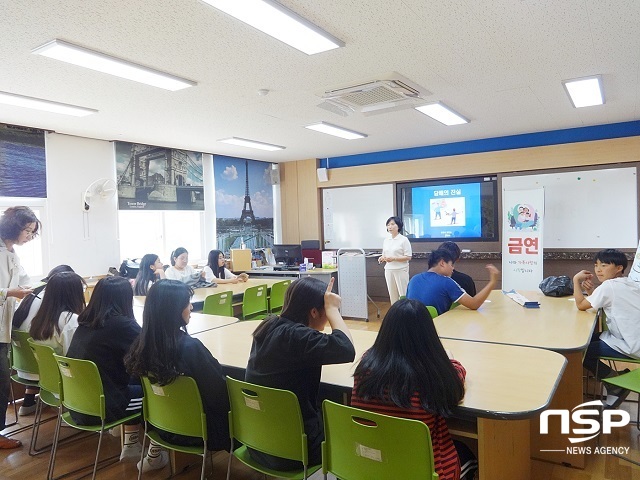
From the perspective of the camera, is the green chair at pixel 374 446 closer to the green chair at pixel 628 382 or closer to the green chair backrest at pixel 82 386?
the green chair backrest at pixel 82 386

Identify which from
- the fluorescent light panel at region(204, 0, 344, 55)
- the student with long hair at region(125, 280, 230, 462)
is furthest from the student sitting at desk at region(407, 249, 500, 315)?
the student with long hair at region(125, 280, 230, 462)

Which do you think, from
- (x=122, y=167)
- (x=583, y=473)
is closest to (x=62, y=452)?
(x=583, y=473)

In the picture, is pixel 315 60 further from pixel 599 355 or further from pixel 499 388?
pixel 599 355

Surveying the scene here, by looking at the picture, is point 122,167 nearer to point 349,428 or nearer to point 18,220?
point 18,220

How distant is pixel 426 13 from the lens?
2812 millimetres

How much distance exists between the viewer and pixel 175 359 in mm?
2076

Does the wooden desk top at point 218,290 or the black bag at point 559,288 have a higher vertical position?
the black bag at point 559,288

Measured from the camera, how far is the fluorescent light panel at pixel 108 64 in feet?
10.1

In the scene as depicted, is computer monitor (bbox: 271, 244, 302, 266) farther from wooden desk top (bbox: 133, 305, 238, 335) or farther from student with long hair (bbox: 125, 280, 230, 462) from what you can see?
student with long hair (bbox: 125, 280, 230, 462)

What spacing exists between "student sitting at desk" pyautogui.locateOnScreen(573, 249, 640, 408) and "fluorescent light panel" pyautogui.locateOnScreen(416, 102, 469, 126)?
2508 millimetres

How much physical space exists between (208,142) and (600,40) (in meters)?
4.98

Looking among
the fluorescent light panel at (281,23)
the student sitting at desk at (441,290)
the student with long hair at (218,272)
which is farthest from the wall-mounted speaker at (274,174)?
the student sitting at desk at (441,290)

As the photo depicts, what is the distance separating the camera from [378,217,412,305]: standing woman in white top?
260 inches

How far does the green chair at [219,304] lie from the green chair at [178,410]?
79.4 inches
